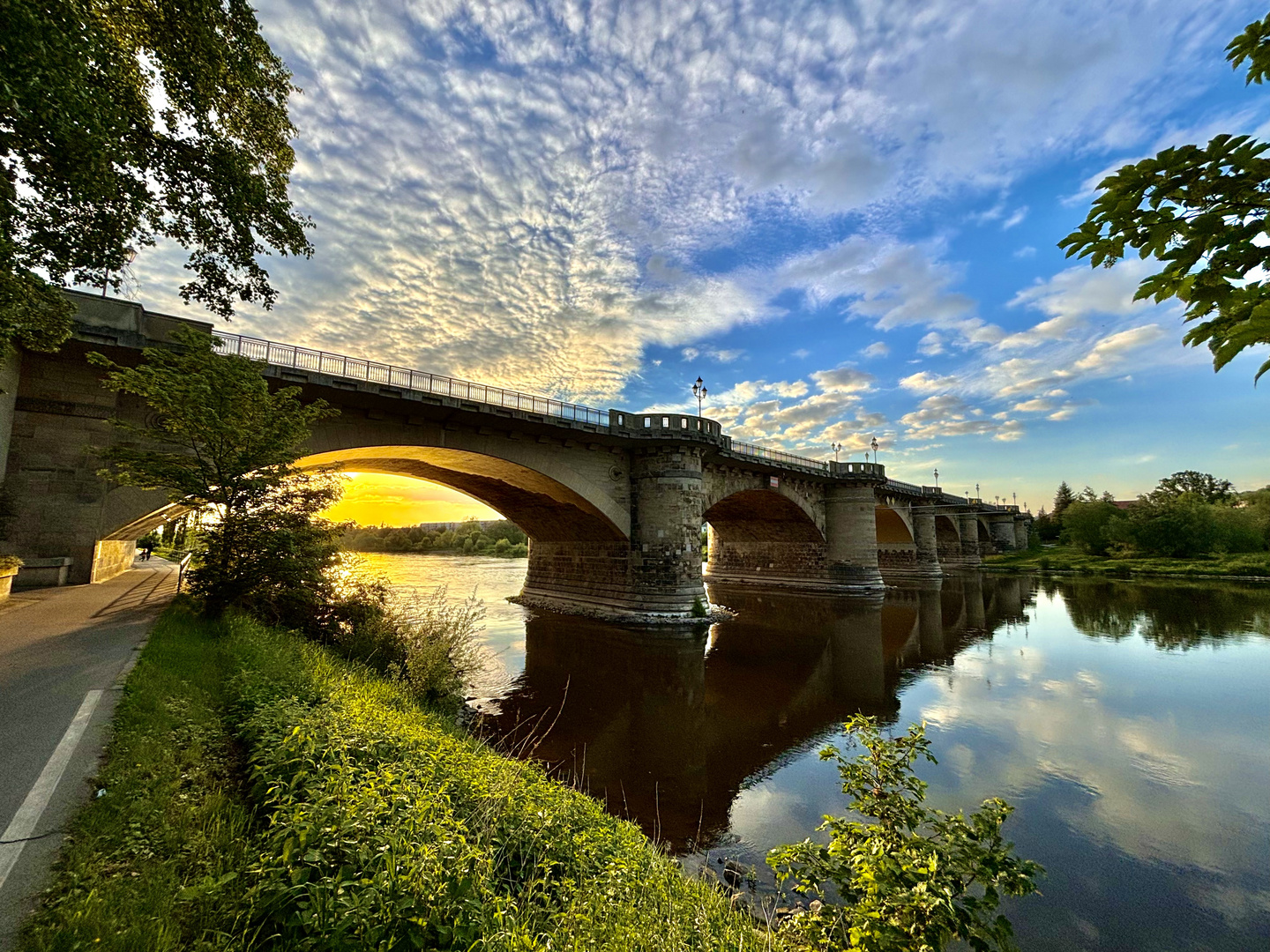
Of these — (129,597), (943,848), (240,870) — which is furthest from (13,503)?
(943,848)

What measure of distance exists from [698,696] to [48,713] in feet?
38.0

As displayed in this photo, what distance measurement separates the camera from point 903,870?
3.28 meters

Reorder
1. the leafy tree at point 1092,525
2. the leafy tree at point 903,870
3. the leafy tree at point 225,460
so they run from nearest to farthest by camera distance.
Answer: the leafy tree at point 903,870
the leafy tree at point 225,460
the leafy tree at point 1092,525

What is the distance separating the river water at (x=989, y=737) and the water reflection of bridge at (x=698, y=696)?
0.07 metres

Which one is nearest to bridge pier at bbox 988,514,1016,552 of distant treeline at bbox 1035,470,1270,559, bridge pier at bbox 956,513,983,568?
distant treeline at bbox 1035,470,1270,559

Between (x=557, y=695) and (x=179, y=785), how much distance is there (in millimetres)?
9346

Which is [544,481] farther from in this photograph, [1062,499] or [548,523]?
[1062,499]

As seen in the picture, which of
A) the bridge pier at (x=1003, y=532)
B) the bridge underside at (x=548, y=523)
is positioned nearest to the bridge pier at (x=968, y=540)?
the bridge pier at (x=1003, y=532)

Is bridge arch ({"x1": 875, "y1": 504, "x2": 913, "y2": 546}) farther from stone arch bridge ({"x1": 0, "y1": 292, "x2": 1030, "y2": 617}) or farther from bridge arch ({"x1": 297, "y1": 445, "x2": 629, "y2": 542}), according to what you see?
bridge arch ({"x1": 297, "y1": 445, "x2": 629, "y2": 542})

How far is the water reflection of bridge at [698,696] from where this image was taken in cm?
853

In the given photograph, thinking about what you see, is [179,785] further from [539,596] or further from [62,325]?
[539,596]

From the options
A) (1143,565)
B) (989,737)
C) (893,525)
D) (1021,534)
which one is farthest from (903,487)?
(1021,534)

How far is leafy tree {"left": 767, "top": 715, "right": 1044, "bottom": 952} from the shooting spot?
10.3 feet

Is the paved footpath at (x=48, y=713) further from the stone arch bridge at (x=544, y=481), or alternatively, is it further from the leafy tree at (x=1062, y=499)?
the leafy tree at (x=1062, y=499)
